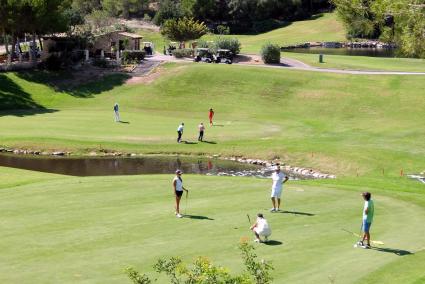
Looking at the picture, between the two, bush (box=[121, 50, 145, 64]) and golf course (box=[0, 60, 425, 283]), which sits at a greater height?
bush (box=[121, 50, 145, 64])

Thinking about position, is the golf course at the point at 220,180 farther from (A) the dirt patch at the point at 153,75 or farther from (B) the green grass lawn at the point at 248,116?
(A) the dirt patch at the point at 153,75

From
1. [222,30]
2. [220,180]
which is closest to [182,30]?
[222,30]

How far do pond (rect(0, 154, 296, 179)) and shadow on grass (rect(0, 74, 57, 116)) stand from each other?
18142 millimetres

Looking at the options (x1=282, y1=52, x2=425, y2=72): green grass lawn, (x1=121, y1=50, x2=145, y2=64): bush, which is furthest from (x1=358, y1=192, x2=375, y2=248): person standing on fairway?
(x1=121, y1=50, x2=145, y2=64): bush

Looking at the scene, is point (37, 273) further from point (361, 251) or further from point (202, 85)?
point (202, 85)

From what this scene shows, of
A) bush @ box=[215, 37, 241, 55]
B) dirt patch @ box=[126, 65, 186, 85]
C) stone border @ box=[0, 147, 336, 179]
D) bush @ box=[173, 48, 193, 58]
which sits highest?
bush @ box=[215, 37, 241, 55]

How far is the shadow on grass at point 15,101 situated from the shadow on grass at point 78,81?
3070 mm

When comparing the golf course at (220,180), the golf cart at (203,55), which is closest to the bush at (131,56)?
the golf course at (220,180)

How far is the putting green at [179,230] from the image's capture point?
24750mm

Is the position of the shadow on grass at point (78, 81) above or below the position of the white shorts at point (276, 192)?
above

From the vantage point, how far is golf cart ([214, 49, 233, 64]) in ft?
313

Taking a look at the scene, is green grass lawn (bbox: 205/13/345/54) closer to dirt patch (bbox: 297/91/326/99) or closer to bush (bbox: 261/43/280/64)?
bush (bbox: 261/43/280/64)

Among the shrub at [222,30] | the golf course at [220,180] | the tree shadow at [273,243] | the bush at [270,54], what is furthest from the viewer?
the shrub at [222,30]

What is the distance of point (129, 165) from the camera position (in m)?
56.5
